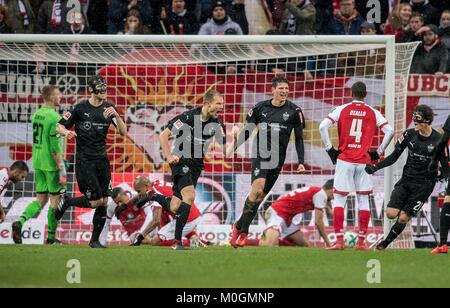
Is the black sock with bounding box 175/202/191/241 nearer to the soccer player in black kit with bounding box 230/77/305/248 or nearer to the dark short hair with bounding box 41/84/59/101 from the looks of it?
the soccer player in black kit with bounding box 230/77/305/248

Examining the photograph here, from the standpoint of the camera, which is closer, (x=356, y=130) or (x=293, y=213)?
(x=356, y=130)

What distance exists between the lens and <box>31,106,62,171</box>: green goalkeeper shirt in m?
16.0

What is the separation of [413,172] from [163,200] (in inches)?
142

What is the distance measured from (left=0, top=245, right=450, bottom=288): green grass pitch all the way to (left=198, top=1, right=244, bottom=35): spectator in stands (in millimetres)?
6381

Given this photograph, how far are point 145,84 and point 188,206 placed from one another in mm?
4059

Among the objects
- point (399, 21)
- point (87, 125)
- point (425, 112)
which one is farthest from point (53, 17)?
point (425, 112)

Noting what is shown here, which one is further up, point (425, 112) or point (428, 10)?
point (428, 10)

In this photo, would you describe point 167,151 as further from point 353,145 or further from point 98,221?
point 353,145

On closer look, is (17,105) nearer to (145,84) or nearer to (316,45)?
(145,84)

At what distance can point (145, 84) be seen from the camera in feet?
59.8

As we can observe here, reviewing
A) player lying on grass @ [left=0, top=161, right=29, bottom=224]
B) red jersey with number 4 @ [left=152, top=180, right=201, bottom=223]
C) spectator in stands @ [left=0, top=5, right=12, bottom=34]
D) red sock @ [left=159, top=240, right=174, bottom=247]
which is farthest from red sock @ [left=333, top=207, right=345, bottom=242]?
spectator in stands @ [left=0, top=5, right=12, bottom=34]

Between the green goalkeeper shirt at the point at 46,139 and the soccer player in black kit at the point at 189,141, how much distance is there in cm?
211

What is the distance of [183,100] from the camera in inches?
717

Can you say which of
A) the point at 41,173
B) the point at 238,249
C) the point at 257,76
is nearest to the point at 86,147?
the point at 41,173
